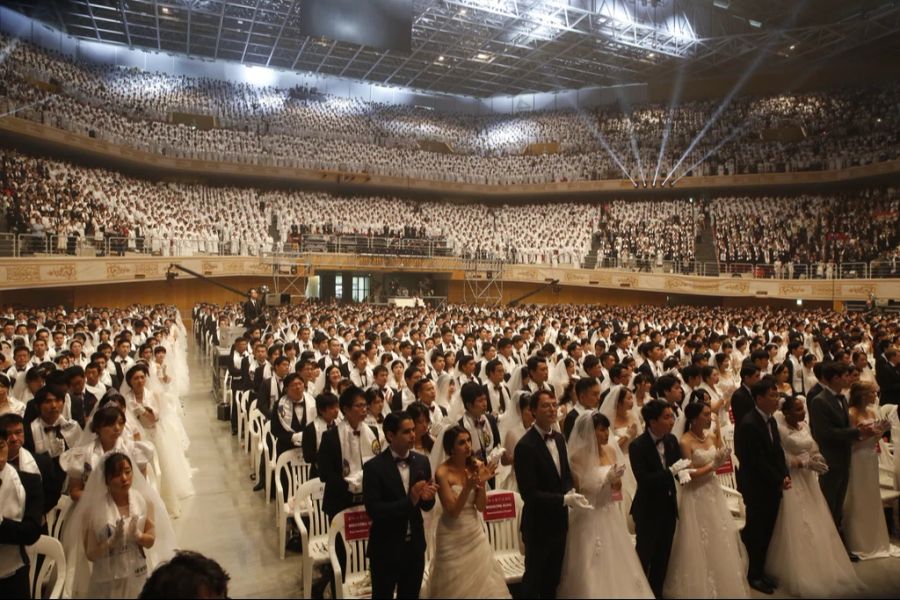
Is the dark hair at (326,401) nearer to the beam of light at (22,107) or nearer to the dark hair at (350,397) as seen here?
the dark hair at (350,397)

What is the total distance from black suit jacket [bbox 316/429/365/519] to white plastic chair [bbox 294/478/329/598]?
0.72 feet

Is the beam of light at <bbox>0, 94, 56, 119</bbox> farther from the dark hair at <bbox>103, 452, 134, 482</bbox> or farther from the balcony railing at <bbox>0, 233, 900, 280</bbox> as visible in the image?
the dark hair at <bbox>103, 452, 134, 482</bbox>

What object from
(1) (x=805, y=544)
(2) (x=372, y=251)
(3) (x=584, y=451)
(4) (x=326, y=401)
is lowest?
(1) (x=805, y=544)

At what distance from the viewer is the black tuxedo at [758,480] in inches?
188

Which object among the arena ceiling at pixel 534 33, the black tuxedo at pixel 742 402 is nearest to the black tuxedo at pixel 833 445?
the black tuxedo at pixel 742 402

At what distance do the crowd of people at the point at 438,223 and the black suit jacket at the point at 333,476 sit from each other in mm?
17254

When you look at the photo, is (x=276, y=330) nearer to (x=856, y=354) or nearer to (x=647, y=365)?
(x=647, y=365)

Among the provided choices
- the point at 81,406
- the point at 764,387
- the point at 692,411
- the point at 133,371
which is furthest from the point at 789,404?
the point at 81,406

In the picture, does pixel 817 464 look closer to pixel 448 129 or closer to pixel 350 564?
pixel 350 564

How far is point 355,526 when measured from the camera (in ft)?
13.8

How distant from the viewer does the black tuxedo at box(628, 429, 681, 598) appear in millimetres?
4457

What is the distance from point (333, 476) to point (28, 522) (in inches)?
74.2

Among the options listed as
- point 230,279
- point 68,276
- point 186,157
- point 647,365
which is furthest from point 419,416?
point 186,157

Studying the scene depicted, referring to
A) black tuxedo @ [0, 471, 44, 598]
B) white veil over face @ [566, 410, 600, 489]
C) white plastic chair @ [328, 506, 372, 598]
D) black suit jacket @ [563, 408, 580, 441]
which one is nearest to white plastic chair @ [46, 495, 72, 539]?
black tuxedo @ [0, 471, 44, 598]
